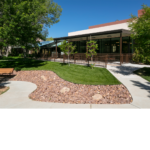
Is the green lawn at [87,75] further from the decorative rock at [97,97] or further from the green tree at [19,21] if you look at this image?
the green tree at [19,21]

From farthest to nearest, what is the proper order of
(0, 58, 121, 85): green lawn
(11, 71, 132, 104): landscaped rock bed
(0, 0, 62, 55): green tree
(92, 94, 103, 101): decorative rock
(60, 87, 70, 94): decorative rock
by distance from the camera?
(0, 0, 62, 55): green tree
(0, 58, 121, 85): green lawn
(60, 87, 70, 94): decorative rock
(92, 94, 103, 101): decorative rock
(11, 71, 132, 104): landscaped rock bed

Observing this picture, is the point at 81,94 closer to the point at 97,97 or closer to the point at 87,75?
the point at 97,97

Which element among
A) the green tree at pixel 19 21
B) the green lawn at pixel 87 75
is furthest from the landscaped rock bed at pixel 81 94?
the green tree at pixel 19 21

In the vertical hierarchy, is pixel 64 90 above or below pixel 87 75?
below

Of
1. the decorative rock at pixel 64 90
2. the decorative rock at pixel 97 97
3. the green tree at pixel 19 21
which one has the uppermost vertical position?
the green tree at pixel 19 21

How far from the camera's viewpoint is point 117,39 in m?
22.9

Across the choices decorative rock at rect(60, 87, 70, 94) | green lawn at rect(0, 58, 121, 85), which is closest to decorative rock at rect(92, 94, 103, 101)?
green lawn at rect(0, 58, 121, 85)

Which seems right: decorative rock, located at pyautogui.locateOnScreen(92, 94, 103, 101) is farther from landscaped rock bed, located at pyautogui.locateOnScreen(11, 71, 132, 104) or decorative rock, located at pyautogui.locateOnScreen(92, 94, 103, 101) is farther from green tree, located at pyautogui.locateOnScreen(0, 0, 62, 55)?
green tree, located at pyautogui.locateOnScreen(0, 0, 62, 55)

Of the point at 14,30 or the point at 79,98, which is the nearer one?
the point at 79,98

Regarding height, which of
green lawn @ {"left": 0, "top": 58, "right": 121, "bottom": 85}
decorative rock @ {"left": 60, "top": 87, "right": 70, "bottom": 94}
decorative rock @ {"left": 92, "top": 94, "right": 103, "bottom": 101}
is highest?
green lawn @ {"left": 0, "top": 58, "right": 121, "bottom": 85}

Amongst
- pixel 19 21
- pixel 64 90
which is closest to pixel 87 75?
pixel 64 90
